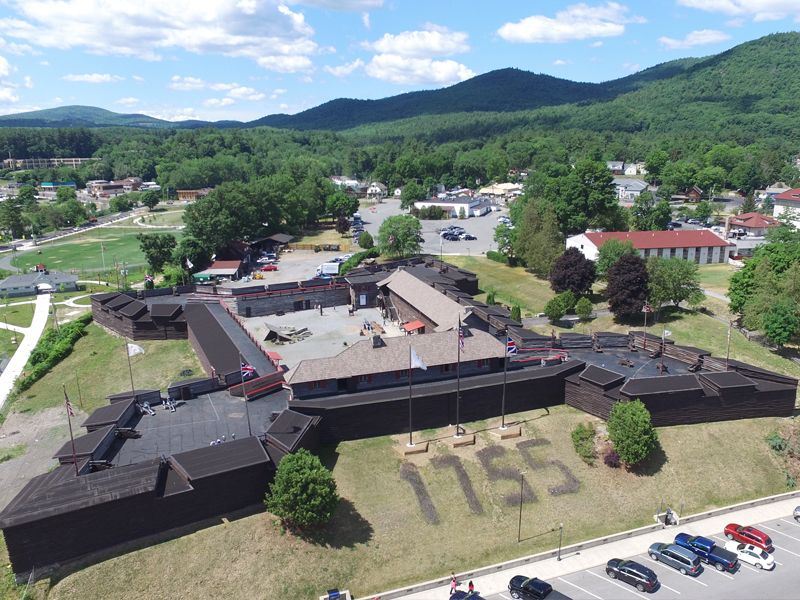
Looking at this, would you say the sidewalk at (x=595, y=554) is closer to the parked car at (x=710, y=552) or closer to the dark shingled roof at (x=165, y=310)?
the parked car at (x=710, y=552)

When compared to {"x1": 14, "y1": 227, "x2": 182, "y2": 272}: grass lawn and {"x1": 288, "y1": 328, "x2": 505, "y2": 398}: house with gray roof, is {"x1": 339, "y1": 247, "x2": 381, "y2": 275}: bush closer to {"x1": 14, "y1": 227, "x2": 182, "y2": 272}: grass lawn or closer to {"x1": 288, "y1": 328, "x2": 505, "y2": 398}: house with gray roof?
{"x1": 288, "y1": 328, "x2": 505, "y2": 398}: house with gray roof

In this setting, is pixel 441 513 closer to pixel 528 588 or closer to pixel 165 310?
pixel 528 588

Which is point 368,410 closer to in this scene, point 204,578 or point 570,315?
point 204,578

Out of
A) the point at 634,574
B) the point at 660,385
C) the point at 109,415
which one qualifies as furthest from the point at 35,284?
the point at 634,574

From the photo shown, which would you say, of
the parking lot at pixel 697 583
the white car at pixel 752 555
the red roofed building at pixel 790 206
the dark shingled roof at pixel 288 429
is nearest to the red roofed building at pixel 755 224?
the red roofed building at pixel 790 206

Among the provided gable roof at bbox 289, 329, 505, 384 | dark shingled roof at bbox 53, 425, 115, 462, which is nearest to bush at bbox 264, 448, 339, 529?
gable roof at bbox 289, 329, 505, 384
